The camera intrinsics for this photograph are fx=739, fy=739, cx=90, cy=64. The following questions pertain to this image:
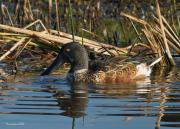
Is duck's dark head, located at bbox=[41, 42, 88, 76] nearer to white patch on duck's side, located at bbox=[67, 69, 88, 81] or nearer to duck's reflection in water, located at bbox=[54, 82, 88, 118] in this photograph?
white patch on duck's side, located at bbox=[67, 69, 88, 81]

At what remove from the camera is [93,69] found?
9.75m

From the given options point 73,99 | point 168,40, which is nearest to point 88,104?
point 73,99

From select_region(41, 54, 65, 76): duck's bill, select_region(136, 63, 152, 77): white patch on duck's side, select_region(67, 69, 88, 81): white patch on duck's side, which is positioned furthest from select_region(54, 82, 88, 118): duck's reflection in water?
select_region(136, 63, 152, 77): white patch on duck's side

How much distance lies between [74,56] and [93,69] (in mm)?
356

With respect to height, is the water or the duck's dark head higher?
the duck's dark head

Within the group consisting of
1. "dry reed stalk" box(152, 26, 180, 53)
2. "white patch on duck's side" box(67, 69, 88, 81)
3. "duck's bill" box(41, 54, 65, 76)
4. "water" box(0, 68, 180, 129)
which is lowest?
"water" box(0, 68, 180, 129)

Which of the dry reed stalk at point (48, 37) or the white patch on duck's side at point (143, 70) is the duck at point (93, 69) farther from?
the dry reed stalk at point (48, 37)

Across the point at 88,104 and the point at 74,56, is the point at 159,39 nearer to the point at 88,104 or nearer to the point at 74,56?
the point at 74,56

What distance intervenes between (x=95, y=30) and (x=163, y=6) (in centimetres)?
310

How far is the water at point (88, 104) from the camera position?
239 inches

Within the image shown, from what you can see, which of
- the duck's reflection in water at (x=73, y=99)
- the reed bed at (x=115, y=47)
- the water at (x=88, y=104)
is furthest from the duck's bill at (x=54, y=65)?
the duck's reflection in water at (x=73, y=99)

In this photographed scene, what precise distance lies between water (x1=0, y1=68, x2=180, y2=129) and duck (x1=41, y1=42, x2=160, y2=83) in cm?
33

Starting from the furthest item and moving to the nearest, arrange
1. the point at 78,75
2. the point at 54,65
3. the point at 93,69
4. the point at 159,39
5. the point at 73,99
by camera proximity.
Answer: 1. the point at 159,39
2. the point at 54,65
3. the point at 93,69
4. the point at 78,75
5. the point at 73,99

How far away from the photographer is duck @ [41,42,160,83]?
9531 millimetres
